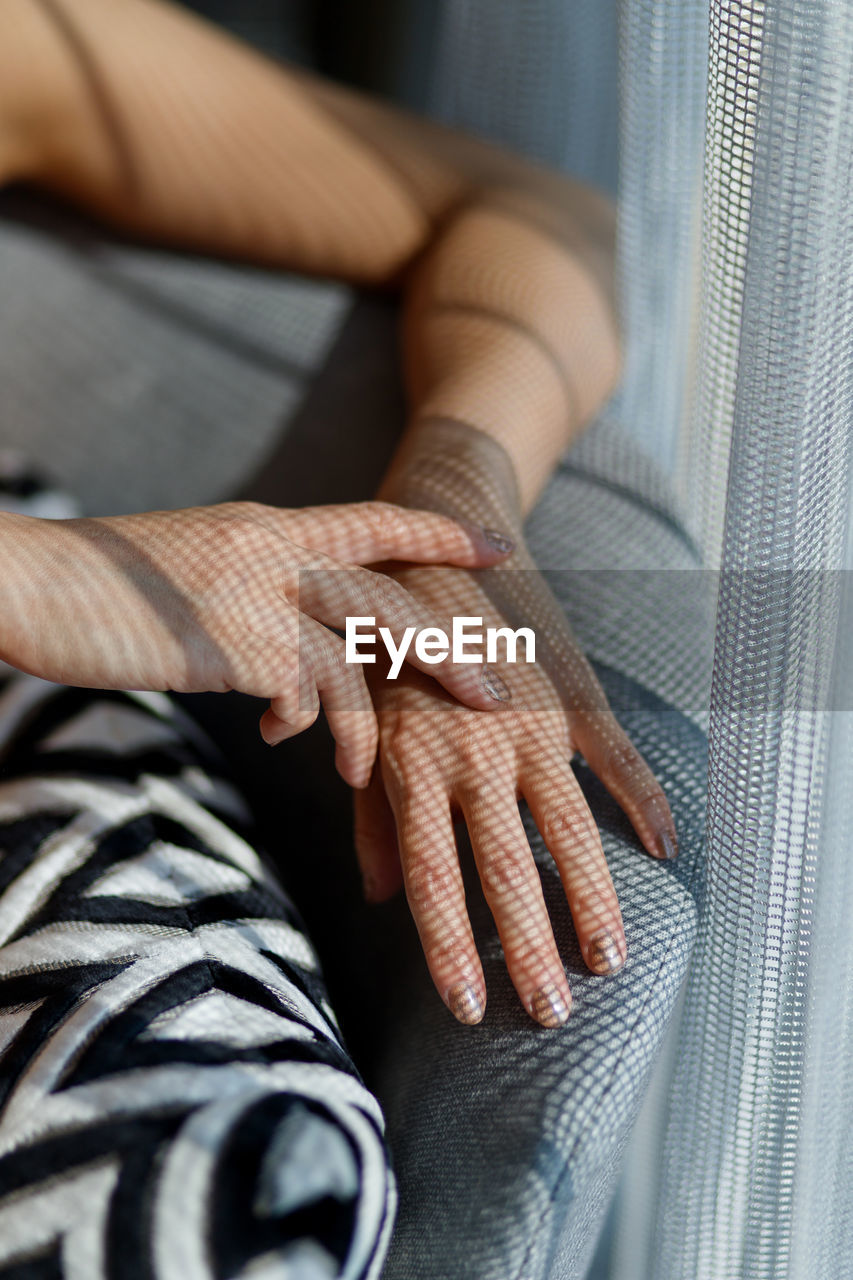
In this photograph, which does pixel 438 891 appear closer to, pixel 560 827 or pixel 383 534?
pixel 560 827

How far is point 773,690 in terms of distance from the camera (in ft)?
1.61

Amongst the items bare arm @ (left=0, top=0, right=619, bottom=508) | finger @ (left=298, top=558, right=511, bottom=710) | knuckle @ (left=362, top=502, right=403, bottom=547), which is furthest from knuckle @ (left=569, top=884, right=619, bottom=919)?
bare arm @ (left=0, top=0, right=619, bottom=508)

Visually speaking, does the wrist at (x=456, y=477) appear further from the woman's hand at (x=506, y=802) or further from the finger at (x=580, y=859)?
the finger at (x=580, y=859)

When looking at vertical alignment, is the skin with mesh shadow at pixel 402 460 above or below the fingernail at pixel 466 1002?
above

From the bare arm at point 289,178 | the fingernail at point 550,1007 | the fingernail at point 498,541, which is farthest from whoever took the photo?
the bare arm at point 289,178

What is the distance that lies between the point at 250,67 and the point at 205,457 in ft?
1.06

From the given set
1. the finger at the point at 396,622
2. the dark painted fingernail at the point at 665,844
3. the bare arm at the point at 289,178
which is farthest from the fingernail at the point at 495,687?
the bare arm at the point at 289,178

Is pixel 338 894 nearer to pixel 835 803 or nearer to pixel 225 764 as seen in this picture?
pixel 225 764

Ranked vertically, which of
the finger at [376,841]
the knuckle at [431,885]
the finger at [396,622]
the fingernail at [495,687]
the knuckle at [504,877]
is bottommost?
the finger at [376,841]

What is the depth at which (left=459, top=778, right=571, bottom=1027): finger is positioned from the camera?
0.49 metres

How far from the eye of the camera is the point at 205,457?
85 cm

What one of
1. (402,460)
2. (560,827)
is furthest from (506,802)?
(402,460)

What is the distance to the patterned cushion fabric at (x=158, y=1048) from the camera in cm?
38

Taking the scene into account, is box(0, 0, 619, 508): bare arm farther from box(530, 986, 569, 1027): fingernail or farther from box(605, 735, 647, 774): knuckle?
box(530, 986, 569, 1027): fingernail
